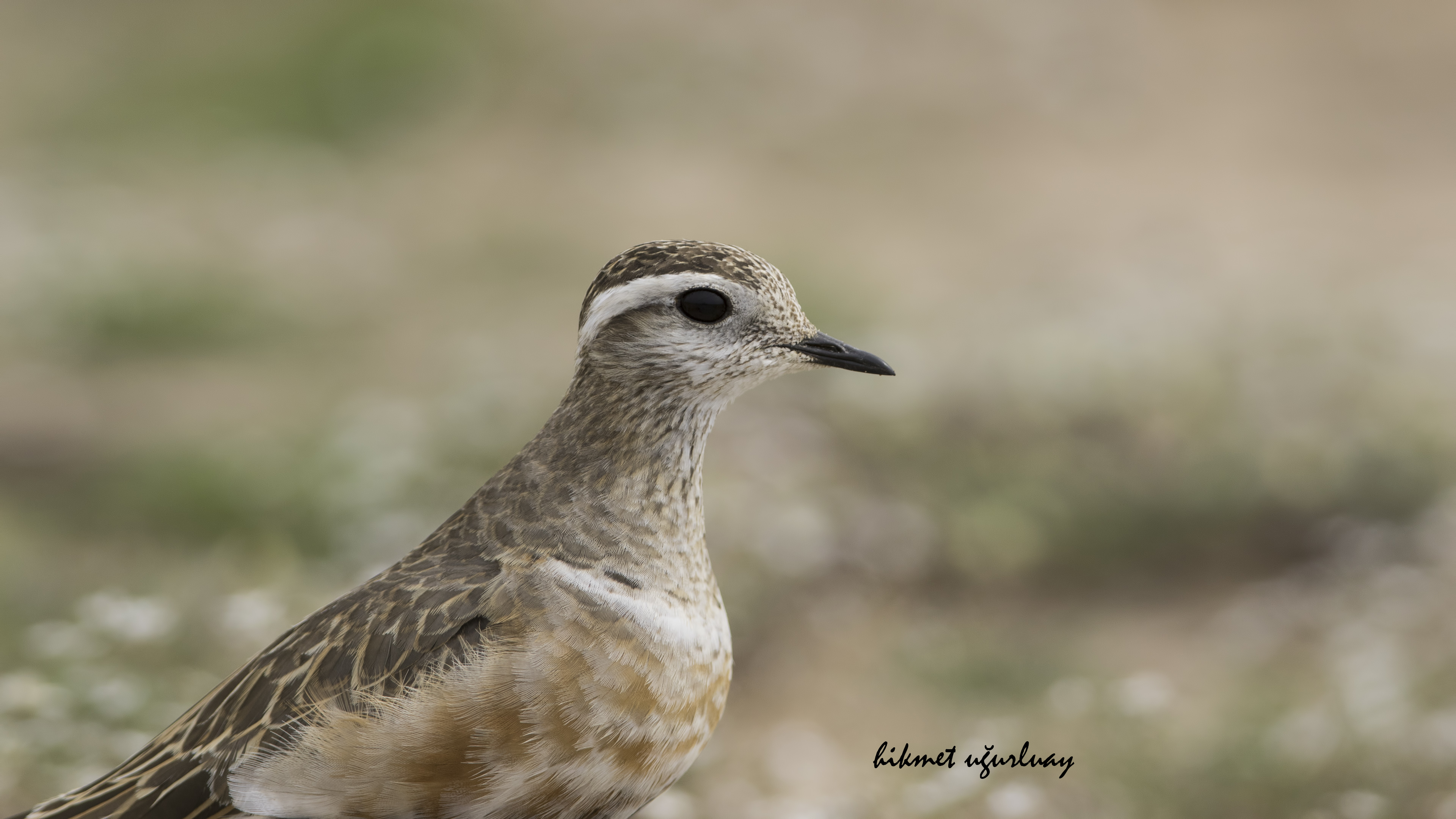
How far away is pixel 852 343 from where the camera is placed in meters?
10.9

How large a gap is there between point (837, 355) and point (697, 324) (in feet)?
1.60

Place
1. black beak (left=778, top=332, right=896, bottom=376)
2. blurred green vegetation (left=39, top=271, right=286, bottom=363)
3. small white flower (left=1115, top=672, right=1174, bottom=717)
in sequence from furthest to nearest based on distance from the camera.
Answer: blurred green vegetation (left=39, top=271, right=286, bottom=363) → small white flower (left=1115, top=672, right=1174, bottom=717) → black beak (left=778, top=332, right=896, bottom=376)

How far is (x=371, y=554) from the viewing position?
25.0ft

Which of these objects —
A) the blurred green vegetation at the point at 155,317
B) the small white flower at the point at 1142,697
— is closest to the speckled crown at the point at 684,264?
the small white flower at the point at 1142,697

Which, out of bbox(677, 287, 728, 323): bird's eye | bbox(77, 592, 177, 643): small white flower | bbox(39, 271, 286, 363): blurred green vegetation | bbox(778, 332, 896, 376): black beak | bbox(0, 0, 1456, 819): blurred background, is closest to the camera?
bbox(677, 287, 728, 323): bird's eye

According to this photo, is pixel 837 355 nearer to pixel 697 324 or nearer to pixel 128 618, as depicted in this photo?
pixel 697 324

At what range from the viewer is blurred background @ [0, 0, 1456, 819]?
6371 millimetres

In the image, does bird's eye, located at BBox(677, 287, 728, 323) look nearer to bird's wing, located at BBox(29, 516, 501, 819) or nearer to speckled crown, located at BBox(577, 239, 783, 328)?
speckled crown, located at BBox(577, 239, 783, 328)

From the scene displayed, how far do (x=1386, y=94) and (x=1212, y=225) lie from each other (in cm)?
510

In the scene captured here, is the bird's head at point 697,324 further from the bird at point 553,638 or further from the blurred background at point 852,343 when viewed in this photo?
the blurred background at point 852,343

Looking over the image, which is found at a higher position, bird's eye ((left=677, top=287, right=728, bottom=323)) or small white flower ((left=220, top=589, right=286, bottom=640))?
bird's eye ((left=677, top=287, right=728, bottom=323))

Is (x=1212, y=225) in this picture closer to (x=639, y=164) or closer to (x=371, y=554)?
(x=639, y=164)
